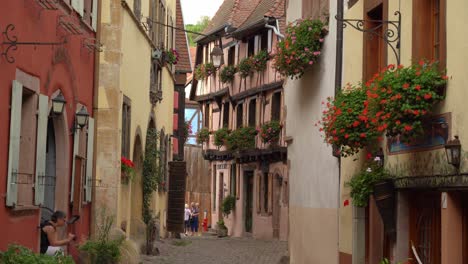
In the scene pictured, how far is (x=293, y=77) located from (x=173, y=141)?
15124 millimetres

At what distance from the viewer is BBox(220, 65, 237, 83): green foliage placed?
1605 inches

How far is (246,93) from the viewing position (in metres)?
39.4

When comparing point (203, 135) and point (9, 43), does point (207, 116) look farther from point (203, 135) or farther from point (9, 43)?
point (9, 43)

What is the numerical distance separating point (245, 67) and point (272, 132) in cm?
427

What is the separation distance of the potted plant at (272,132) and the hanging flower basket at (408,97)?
23400mm

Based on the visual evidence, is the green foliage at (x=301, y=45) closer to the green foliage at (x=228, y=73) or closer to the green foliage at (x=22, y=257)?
the green foliage at (x=22, y=257)

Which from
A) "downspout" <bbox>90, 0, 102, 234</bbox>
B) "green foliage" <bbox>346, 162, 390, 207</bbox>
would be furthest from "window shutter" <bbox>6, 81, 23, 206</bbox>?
"downspout" <bbox>90, 0, 102, 234</bbox>

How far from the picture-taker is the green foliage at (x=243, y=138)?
3828 cm

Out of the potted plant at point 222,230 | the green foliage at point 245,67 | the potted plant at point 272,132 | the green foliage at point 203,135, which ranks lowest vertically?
the potted plant at point 222,230

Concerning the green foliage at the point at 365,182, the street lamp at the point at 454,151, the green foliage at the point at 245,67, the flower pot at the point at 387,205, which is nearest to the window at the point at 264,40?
the green foliage at the point at 245,67

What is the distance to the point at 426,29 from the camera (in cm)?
1199

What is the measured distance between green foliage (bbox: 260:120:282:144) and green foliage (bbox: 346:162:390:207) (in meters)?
20.6

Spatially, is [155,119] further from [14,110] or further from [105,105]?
[14,110]

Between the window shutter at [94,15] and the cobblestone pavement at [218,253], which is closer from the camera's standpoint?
the window shutter at [94,15]
